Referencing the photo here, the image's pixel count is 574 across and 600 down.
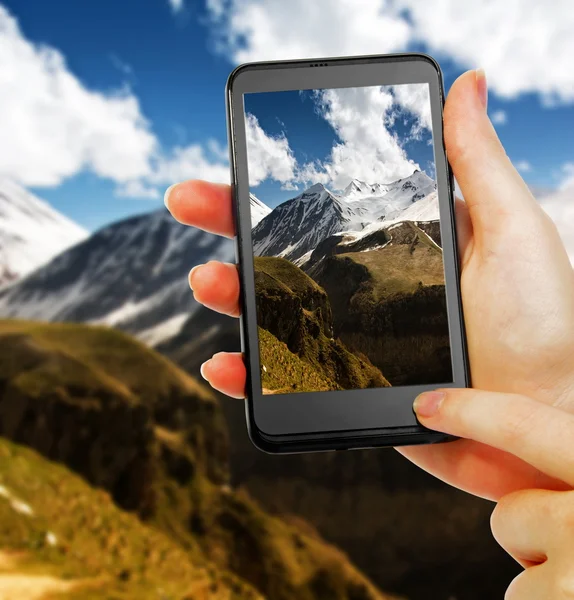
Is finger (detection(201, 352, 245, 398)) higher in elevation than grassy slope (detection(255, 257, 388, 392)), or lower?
lower

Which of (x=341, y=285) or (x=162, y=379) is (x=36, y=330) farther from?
(x=341, y=285)

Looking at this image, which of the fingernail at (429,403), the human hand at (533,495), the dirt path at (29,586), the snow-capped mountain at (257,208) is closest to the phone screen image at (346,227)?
the snow-capped mountain at (257,208)

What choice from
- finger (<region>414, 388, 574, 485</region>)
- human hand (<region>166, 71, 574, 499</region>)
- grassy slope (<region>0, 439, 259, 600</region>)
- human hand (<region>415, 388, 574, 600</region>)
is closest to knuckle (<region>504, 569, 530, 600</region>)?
human hand (<region>415, 388, 574, 600</region>)

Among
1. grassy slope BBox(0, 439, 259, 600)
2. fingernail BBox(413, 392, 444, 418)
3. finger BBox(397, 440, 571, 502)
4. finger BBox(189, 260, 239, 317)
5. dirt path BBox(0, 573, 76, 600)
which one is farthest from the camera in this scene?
grassy slope BBox(0, 439, 259, 600)

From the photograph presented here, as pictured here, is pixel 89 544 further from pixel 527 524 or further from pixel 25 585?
pixel 527 524

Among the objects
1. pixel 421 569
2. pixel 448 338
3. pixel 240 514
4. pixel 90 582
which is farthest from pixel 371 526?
pixel 448 338

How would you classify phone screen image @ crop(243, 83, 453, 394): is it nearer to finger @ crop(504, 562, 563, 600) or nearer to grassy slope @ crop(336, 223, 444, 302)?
grassy slope @ crop(336, 223, 444, 302)

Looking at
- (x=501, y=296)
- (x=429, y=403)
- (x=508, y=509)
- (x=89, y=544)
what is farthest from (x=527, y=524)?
(x=89, y=544)
